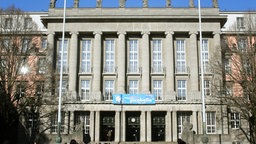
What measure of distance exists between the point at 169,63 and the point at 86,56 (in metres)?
12.6

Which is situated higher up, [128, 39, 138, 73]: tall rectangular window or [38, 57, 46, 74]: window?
[128, 39, 138, 73]: tall rectangular window

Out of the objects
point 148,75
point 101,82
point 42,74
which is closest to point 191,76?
point 148,75

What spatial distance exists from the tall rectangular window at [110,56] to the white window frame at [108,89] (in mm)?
1813

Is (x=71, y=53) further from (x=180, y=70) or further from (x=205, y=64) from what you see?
(x=205, y=64)

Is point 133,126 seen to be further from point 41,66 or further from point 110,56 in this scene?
point 41,66

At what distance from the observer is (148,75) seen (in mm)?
53781

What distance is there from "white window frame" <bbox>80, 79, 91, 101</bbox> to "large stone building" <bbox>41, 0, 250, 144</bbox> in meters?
0.06

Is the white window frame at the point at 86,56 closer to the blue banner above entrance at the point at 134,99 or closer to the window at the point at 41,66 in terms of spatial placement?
the blue banner above entrance at the point at 134,99

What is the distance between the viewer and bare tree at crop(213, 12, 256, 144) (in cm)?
3981

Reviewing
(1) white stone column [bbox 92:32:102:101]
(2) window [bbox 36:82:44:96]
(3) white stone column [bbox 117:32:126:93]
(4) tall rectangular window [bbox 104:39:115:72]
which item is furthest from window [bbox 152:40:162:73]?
(2) window [bbox 36:82:44:96]

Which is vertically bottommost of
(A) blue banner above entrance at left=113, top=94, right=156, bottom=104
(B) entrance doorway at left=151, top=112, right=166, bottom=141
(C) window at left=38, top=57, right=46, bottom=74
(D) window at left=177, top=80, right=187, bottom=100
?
(B) entrance doorway at left=151, top=112, right=166, bottom=141

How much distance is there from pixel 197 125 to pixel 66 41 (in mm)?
23316

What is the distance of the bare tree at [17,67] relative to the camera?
39750 mm

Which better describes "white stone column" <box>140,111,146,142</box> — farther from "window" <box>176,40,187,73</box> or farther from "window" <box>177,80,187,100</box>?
"window" <box>176,40,187,73</box>
